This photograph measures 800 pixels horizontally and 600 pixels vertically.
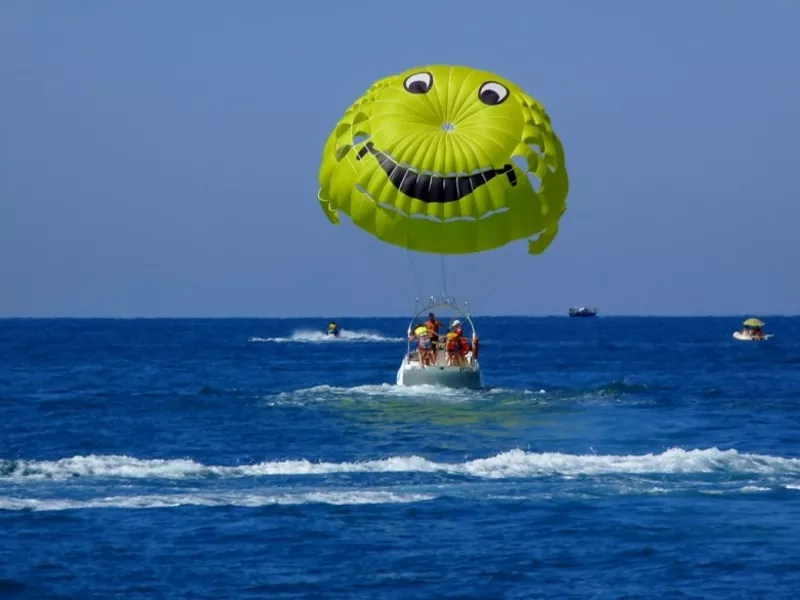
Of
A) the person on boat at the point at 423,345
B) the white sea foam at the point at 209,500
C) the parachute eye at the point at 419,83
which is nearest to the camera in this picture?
the white sea foam at the point at 209,500

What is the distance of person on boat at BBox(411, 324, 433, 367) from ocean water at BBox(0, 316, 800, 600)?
97cm

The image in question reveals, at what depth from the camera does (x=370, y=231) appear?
33.5 metres

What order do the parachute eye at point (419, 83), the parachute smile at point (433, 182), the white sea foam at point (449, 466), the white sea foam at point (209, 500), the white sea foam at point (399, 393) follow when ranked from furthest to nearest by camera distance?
the white sea foam at point (399, 393), the parachute eye at point (419, 83), the parachute smile at point (433, 182), the white sea foam at point (449, 466), the white sea foam at point (209, 500)

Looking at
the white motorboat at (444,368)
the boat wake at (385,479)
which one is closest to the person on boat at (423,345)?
the white motorboat at (444,368)

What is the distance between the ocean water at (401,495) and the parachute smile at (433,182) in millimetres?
5126

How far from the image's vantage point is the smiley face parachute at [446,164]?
32.0m

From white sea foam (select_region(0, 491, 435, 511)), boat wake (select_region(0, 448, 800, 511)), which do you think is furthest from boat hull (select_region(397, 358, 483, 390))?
white sea foam (select_region(0, 491, 435, 511))

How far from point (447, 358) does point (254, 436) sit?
8317 mm

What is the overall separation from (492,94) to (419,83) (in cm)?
177

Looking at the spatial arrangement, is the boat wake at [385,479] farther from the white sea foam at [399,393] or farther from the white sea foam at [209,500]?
the white sea foam at [399,393]

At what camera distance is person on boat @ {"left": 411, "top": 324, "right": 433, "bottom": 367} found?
36.6 meters

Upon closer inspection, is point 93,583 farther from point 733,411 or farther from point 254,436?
point 733,411

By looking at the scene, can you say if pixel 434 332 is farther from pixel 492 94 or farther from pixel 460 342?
pixel 492 94

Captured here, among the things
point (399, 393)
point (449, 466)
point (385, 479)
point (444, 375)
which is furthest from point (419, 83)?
point (385, 479)
